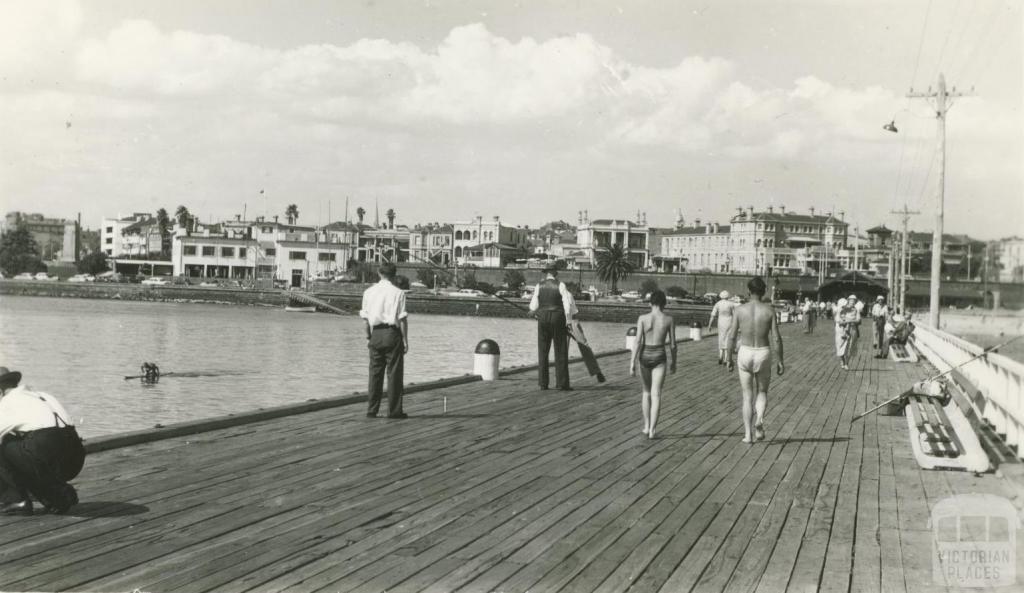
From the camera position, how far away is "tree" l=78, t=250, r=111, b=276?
138 meters

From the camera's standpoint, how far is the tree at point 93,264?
454 ft

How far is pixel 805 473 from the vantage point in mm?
8320

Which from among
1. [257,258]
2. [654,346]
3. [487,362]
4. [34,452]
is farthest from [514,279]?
Answer: [34,452]

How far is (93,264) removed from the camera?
5482 inches

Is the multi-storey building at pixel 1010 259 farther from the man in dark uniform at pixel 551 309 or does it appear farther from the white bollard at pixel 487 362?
the white bollard at pixel 487 362

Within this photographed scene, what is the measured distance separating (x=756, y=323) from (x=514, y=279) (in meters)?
116

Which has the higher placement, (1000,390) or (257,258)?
(257,258)

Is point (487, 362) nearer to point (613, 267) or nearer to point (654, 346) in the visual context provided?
point (654, 346)

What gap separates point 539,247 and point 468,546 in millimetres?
181912

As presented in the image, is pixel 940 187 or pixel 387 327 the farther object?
pixel 940 187

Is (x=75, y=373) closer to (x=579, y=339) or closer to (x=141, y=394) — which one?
(x=141, y=394)

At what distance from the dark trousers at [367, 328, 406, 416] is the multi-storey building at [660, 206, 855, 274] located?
13933cm

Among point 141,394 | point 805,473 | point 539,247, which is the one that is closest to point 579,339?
point 805,473

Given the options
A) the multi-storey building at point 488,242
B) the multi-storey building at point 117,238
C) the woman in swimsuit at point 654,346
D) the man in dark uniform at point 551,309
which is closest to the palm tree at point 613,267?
the multi-storey building at point 488,242
